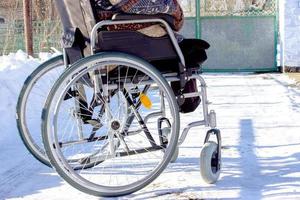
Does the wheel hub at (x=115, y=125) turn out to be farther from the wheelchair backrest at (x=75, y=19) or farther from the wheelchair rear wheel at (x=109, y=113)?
the wheelchair backrest at (x=75, y=19)

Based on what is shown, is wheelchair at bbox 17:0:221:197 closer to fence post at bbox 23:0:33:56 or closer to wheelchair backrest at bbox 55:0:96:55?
wheelchair backrest at bbox 55:0:96:55

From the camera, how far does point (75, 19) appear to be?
3291 millimetres

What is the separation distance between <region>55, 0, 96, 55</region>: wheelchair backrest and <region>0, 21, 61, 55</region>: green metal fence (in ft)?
24.7

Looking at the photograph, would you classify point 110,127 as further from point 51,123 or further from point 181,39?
point 181,39

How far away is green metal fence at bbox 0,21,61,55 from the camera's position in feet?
35.9

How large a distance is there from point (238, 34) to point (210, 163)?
326 inches

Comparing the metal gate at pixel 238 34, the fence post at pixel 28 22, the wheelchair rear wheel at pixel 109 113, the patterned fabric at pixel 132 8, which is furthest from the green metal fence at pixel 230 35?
the patterned fabric at pixel 132 8

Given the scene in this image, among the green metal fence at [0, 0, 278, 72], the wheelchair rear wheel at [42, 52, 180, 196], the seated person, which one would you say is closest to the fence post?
the green metal fence at [0, 0, 278, 72]

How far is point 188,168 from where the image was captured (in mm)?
3818

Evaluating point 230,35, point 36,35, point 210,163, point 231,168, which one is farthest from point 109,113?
point 230,35

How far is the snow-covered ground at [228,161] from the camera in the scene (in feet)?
10.8

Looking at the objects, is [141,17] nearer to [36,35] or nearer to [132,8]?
[132,8]

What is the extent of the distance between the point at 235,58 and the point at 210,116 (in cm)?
796

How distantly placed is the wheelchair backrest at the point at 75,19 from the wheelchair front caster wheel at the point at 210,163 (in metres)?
0.91
